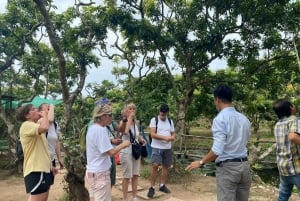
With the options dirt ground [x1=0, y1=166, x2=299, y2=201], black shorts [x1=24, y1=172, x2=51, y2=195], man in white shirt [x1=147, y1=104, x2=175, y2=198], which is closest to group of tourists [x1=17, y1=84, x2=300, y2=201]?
black shorts [x1=24, y1=172, x2=51, y2=195]

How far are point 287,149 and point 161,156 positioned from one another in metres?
2.37

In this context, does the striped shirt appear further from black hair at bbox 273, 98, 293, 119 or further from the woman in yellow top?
the woman in yellow top

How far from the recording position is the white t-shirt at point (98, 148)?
3.23 metres

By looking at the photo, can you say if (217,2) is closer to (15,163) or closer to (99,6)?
(99,6)

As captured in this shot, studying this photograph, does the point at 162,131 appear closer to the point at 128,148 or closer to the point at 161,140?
the point at 161,140

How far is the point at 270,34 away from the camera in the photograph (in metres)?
8.33

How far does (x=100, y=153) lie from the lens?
3.30 m

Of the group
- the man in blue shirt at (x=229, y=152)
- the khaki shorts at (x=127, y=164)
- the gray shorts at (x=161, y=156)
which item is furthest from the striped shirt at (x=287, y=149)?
Answer: the gray shorts at (x=161, y=156)

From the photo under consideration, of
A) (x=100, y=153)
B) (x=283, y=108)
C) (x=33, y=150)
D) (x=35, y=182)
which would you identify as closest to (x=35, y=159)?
(x=33, y=150)

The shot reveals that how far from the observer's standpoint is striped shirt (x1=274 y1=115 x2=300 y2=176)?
11.6 ft

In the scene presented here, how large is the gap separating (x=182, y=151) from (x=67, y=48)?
18.2ft

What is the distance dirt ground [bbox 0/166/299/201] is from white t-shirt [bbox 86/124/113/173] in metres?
2.27

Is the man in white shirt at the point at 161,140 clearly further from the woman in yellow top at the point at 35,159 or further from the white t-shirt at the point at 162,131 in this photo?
the woman in yellow top at the point at 35,159

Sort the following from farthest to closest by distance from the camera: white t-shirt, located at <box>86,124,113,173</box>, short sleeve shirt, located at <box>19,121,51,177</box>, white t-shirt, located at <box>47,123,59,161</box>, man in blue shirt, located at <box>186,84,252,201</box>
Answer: white t-shirt, located at <box>47,123,59,161</box> → short sleeve shirt, located at <box>19,121,51,177</box> → white t-shirt, located at <box>86,124,113,173</box> → man in blue shirt, located at <box>186,84,252,201</box>
